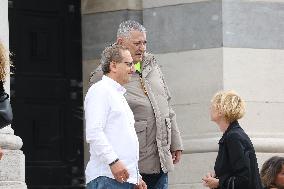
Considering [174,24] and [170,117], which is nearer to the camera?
[170,117]

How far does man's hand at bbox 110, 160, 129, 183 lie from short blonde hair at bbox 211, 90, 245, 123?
921 millimetres

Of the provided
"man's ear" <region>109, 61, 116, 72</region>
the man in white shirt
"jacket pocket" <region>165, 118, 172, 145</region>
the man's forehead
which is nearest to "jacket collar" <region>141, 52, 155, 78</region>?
the man's forehead

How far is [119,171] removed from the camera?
9320 millimetres

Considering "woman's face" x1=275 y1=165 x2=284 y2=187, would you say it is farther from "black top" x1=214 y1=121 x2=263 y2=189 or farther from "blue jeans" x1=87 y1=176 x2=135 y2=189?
"blue jeans" x1=87 y1=176 x2=135 y2=189

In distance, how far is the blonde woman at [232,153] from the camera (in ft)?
31.2

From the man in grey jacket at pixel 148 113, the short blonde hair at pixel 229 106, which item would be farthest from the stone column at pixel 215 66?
the short blonde hair at pixel 229 106

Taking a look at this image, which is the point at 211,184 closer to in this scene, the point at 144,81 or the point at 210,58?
the point at 144,81

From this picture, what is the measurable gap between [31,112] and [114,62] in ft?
11.5

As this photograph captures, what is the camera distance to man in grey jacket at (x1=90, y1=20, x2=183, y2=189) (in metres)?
10.4

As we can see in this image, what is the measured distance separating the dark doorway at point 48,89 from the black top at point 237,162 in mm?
3694

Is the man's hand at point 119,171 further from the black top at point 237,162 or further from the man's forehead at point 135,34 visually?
the man's forehead at point 135,34

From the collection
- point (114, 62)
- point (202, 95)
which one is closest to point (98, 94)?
point (114, 62)

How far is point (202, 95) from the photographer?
Answer: 12727 millimetres

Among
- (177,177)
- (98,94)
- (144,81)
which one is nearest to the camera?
(98,94)
